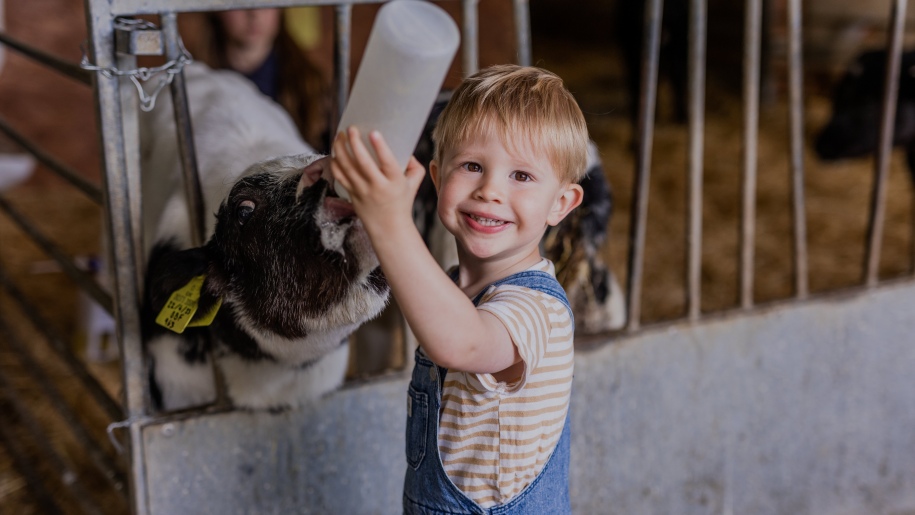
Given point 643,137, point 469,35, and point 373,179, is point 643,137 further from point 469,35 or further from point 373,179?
point 373,179

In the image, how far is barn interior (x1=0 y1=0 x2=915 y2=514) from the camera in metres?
3.53

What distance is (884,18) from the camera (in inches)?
261

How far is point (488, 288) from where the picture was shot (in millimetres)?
1248

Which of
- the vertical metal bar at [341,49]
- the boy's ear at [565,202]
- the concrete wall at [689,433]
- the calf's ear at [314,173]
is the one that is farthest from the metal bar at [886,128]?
the calf's ear at [314,173]

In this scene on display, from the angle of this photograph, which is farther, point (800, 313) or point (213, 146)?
point (800, 313)

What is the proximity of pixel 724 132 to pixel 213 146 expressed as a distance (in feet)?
16.6

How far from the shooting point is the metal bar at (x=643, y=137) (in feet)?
7.14

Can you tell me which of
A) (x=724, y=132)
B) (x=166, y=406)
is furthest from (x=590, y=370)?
(x=724, y=132)

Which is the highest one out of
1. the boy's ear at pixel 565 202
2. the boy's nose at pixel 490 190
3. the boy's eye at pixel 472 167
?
the boy's eye at pixel 472 167

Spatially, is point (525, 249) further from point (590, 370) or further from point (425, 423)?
point (590, 370)

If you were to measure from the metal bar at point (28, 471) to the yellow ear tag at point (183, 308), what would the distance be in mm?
1542

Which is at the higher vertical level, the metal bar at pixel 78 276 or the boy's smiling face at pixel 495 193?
the boy's smiling face at pixel 495 193

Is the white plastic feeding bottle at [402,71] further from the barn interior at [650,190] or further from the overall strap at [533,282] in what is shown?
the barn interior at [650,190]

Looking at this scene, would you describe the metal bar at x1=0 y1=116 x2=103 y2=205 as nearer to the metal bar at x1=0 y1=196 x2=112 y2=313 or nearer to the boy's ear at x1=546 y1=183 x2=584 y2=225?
the metal bar at x1=0 y1=196 x2=112 y2=313
